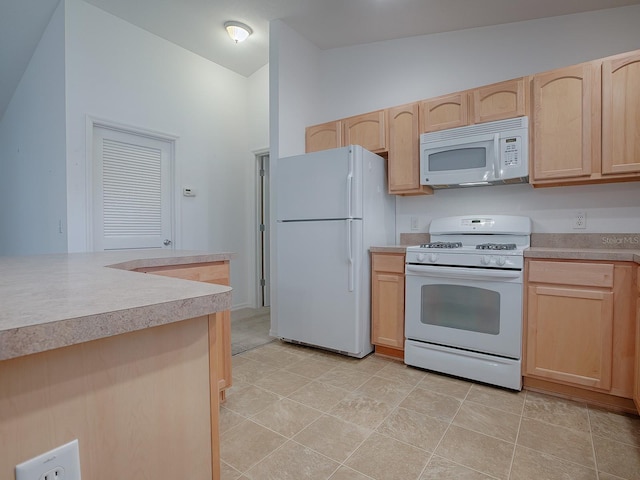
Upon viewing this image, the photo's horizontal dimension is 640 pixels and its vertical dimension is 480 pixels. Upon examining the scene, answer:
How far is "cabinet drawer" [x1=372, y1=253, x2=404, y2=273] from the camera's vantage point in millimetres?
2657

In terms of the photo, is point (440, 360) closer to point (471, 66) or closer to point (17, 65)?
point (471, 66)

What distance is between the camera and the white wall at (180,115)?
293 cm

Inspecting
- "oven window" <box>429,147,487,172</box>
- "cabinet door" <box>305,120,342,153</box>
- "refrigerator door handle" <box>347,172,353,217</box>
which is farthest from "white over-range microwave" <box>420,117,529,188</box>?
"cabinet door" <box>305,120,342,153</box>

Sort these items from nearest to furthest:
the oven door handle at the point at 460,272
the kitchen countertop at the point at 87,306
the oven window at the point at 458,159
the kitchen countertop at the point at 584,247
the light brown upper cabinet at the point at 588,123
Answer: the kitchen countertop at the point at 87,306 < the kitchen countertop at the point at 584,247 < the light brown upper cabinet at the point at 588,123 < the oven door handle at the point at 460,272 < the oven window at the point at 458,159

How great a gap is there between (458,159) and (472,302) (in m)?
1.10

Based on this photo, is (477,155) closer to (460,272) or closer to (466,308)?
(460,272)

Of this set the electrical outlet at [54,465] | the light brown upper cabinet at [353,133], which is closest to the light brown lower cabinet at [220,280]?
the electrical outlet at [54,465]

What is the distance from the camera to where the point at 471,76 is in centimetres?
283

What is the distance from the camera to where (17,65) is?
12.9 feet

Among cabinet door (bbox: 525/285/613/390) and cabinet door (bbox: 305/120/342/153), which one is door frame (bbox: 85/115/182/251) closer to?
cabinet door (bbox: 305/120/342/153)

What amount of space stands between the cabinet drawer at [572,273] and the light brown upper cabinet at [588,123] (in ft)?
1.99

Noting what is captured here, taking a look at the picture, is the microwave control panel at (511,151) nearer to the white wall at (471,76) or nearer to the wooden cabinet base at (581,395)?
the white wall at (471,76)

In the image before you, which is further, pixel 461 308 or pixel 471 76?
pixel 471 76

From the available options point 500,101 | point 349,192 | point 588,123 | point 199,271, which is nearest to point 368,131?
point 349,192
